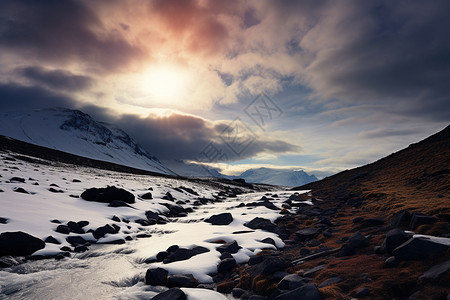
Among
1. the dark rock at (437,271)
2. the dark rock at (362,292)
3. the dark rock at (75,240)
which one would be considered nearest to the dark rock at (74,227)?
the dark rock at (75,240)

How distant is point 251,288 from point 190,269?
2.48m

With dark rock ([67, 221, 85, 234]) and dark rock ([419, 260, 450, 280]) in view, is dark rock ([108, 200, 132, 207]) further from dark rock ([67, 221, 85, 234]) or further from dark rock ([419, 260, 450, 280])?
dark rock ([419, 260, 450, 280])

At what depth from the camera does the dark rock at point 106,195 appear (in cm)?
1845

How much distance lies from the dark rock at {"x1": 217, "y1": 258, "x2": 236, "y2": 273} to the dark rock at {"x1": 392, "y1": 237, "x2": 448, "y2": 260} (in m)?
5.13

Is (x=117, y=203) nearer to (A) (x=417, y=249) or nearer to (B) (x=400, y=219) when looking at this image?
(B) (x=400, y=219)

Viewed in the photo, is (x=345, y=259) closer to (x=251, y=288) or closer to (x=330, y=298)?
(x=330, y=298)

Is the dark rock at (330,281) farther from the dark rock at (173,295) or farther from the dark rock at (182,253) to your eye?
the dark rock at (182,253)

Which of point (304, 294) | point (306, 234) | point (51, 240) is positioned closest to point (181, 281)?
point (304, 294)

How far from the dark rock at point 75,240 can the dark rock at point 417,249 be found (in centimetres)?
1312

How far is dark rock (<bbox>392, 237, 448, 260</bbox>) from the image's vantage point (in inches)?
209

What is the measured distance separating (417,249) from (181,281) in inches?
261

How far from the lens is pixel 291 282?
227 inches

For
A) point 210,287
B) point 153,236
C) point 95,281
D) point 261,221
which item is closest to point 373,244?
point 210,287


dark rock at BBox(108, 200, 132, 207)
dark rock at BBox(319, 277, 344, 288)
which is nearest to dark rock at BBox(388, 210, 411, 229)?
dark rock at BBox(319, 277, 344, 288)
